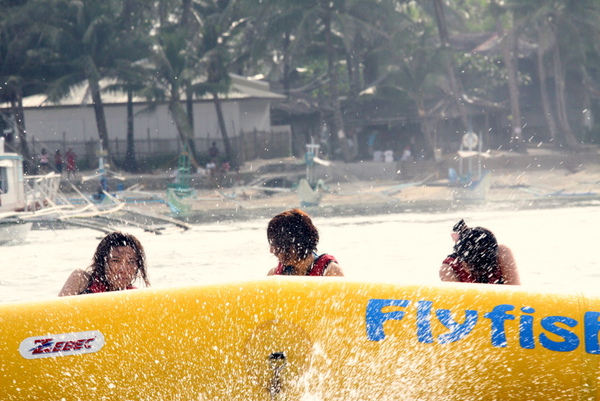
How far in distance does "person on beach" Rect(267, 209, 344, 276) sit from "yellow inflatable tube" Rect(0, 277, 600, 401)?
415 mm

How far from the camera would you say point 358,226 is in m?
16.4

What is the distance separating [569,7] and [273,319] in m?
29.4

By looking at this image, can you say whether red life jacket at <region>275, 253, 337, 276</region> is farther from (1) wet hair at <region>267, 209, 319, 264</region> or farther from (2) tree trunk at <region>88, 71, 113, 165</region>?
(2) tree trunk at <region>88, 71, 113, 165</region>

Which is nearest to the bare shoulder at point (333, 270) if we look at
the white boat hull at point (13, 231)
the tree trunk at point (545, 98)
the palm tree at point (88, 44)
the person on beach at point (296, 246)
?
the person on beach at point (296, 246)

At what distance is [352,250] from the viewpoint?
492 inches

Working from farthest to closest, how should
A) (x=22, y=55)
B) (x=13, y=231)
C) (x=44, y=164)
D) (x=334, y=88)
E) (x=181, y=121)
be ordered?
(x=334, y=88) → (x=22, y=55) → (x=181, y=121) → (x=44, y=164) → (x=13, y=231)

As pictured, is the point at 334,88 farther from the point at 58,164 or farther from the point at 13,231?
the point at 13,231

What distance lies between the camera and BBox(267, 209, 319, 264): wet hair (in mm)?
3359

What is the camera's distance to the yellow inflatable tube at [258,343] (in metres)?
2.86

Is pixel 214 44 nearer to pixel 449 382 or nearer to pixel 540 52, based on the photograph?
pixel 540 52

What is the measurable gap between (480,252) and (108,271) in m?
1.67

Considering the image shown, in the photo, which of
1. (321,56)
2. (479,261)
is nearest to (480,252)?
(479,261)

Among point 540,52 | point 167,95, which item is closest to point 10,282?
point 167,95

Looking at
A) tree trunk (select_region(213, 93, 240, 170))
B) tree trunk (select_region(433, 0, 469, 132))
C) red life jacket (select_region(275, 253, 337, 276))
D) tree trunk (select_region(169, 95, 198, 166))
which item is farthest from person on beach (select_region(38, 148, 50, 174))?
red life jacket (select_region(275, 253, 337, 276))
